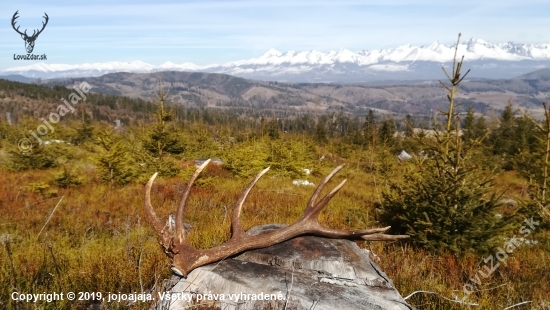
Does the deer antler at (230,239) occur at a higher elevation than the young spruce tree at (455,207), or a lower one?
higher

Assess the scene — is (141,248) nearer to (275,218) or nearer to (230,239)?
(230,239)

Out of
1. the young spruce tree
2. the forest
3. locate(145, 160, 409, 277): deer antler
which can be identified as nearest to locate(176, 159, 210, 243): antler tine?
locate(145, 160, 409, 277): deer antler

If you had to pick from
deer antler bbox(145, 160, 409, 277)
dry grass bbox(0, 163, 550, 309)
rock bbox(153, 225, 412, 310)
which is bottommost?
dry grass bbox(0, 163, 550, 309)

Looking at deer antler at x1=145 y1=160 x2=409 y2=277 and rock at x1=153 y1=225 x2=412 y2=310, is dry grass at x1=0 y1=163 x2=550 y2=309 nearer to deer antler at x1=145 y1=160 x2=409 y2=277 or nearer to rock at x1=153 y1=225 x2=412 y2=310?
deer antler at x1=145 y1=160 x2=409 y2=277

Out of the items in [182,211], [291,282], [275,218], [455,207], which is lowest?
[275,218]

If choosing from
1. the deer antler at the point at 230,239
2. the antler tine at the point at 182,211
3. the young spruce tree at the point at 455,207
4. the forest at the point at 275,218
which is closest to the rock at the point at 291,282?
the deer antler at the point at 230,239

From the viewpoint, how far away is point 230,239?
282 cm

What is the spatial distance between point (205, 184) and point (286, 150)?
17.9 ft

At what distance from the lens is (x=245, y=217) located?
23.7ft

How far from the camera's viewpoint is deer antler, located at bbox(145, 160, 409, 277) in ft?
8.11

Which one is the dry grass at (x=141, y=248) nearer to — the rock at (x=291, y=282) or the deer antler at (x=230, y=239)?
the deer antler at (x=230, y=239)

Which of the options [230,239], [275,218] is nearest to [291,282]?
[230,239]

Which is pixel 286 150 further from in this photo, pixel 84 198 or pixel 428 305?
pixel 428 305

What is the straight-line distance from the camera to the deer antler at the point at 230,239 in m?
2.47
